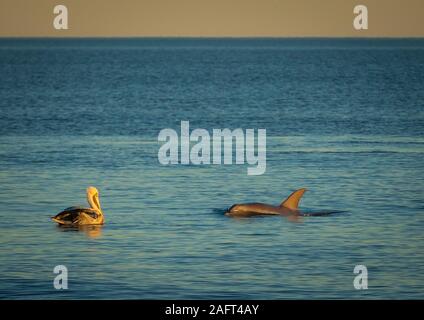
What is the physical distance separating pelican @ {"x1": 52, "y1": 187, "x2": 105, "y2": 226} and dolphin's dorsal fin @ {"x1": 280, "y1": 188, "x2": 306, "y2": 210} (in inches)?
228

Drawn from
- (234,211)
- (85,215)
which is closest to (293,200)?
(234,211)

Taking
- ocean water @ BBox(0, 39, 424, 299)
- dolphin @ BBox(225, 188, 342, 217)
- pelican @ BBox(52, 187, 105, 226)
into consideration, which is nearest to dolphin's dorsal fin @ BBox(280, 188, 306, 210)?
dolphin @ BBox(225, 188, 342, 217)

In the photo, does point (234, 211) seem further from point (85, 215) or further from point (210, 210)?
point (85, 215)

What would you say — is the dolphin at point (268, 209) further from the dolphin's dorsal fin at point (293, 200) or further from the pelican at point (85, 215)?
the pelican at point (85, 215)

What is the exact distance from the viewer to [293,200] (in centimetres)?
4000

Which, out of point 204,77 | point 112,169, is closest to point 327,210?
point 112,169

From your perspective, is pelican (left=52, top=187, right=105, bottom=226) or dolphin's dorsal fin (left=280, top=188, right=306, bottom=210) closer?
pelican (left=52, top=187, right=105, bottom=226)

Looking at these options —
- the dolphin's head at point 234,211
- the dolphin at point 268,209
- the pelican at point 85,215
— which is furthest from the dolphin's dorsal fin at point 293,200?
the pelican at point 85,215

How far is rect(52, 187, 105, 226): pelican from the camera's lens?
37.8 meters

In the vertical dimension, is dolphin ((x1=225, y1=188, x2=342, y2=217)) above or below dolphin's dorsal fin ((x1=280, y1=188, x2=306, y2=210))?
below

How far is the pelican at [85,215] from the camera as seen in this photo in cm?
3784

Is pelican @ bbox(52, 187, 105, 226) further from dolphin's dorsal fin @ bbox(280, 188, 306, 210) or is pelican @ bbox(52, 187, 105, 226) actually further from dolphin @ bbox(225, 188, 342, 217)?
dolphin's dorsal fin @ bbox(280, 188, 306, 210)

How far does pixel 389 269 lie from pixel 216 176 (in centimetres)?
1727
